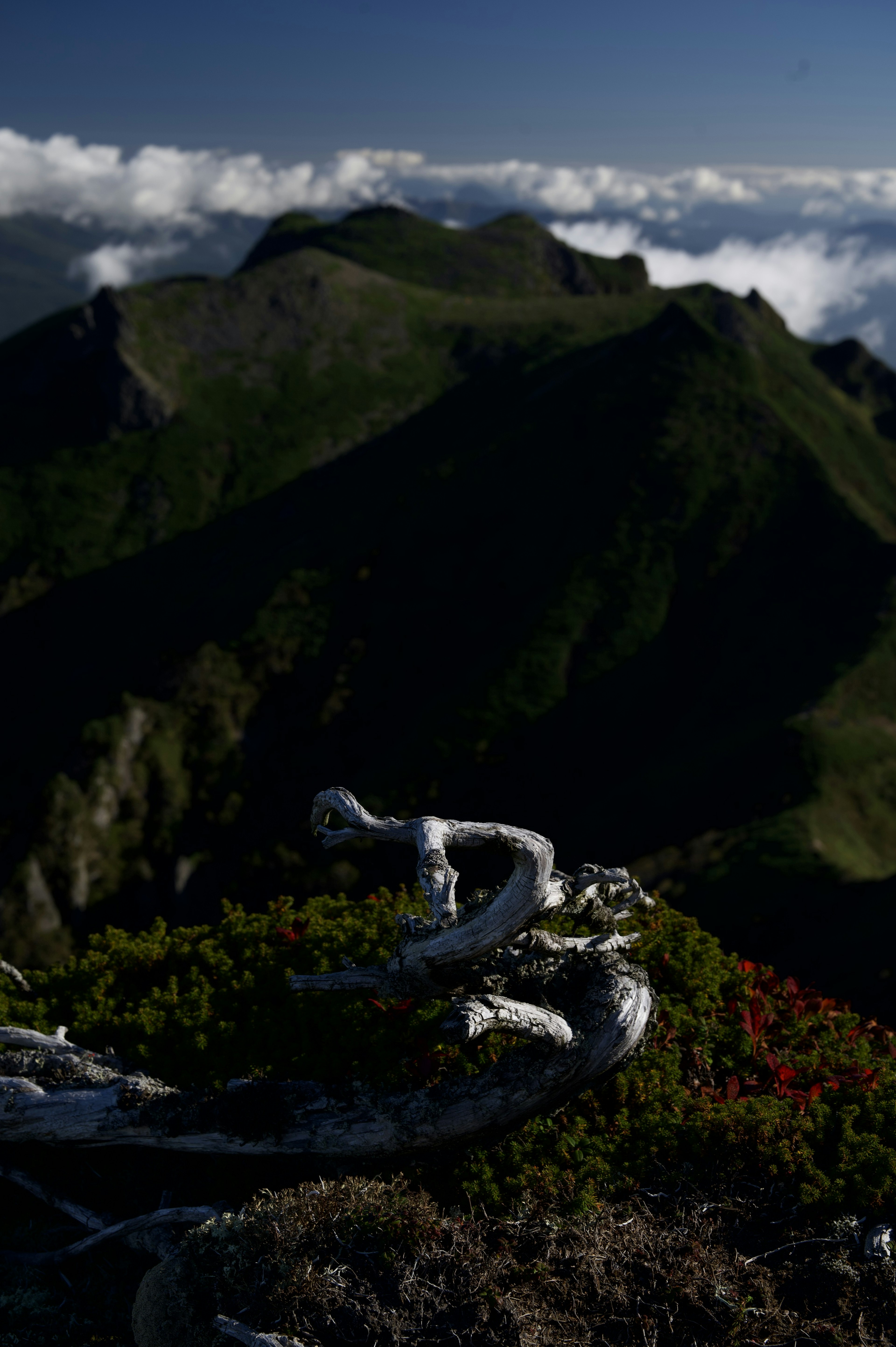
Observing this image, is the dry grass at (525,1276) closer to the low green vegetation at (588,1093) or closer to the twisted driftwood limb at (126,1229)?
the low green vegetation at (588,1093)

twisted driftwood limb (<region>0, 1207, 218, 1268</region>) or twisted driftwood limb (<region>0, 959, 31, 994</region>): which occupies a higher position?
twisted driftwood limb (<region>0, 959, 31, 994</region>)

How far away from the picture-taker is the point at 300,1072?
1411 cm

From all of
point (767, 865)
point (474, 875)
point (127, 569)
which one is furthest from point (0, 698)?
point (767, 865)

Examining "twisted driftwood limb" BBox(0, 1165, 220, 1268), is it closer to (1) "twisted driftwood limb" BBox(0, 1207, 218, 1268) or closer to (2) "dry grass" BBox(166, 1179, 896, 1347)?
(1) "twisted driftwood limb" BBox(0, 1207, 218, 1268)

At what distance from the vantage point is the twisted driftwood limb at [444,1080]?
12.7 meters

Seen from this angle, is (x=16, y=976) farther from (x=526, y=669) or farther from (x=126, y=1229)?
(x=526, y=669)

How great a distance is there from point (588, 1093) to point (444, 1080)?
252 centimetres

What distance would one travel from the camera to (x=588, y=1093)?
13.9 meters

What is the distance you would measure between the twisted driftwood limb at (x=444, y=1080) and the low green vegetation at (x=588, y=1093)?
1.98ft

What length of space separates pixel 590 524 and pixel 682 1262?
126m

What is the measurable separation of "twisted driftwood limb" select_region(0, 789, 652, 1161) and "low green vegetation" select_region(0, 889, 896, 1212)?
604 millimetres

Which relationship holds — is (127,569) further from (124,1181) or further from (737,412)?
(124,1181)

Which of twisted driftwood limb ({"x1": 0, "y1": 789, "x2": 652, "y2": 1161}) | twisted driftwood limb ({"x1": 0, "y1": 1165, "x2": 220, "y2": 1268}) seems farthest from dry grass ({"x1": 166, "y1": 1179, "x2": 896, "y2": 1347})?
twisted driftwood limb ({"x1": 0, "y1": 789, "x2": 652, "y2": 1161})

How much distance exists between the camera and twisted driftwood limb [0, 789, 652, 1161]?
12.7m
